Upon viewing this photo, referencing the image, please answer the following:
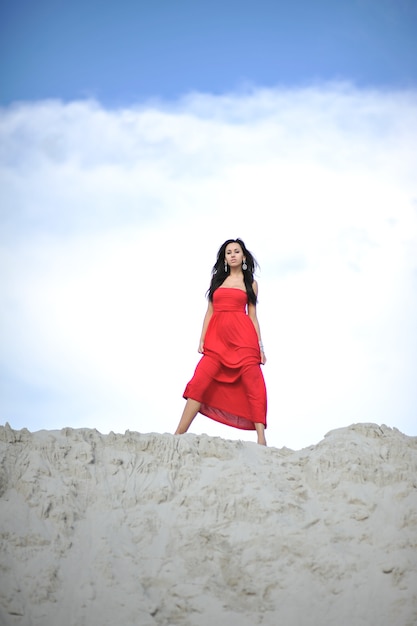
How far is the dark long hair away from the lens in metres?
9.15

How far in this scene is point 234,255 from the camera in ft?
30.1

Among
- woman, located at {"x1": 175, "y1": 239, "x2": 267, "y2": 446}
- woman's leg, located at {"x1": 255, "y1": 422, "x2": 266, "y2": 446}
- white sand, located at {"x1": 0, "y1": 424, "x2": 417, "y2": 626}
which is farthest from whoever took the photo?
woman, located at {"x1": 175, "y1": 239, "x2": 267, "y2": 446}

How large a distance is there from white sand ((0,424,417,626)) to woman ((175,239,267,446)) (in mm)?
1676

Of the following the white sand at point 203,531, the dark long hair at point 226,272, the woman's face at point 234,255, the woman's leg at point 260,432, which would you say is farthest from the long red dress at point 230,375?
the white sand at point 203,531

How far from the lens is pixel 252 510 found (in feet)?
20.0

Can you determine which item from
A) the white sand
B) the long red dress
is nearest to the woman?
the long red dress

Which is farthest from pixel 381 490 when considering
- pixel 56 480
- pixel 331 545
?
pixel 56 480

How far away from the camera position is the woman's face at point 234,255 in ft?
30.1

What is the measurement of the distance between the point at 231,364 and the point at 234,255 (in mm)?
1335

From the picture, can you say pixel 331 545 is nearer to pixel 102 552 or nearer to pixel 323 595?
pixel 323 595

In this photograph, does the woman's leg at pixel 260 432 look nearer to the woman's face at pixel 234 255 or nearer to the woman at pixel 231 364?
the woman at pixel 231 364

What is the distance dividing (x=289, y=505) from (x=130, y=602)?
1.53m

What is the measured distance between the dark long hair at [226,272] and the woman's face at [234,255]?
8cm

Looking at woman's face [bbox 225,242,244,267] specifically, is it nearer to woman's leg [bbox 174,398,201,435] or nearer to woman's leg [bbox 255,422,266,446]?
woman's leg [bbox 174,398,201,435]
